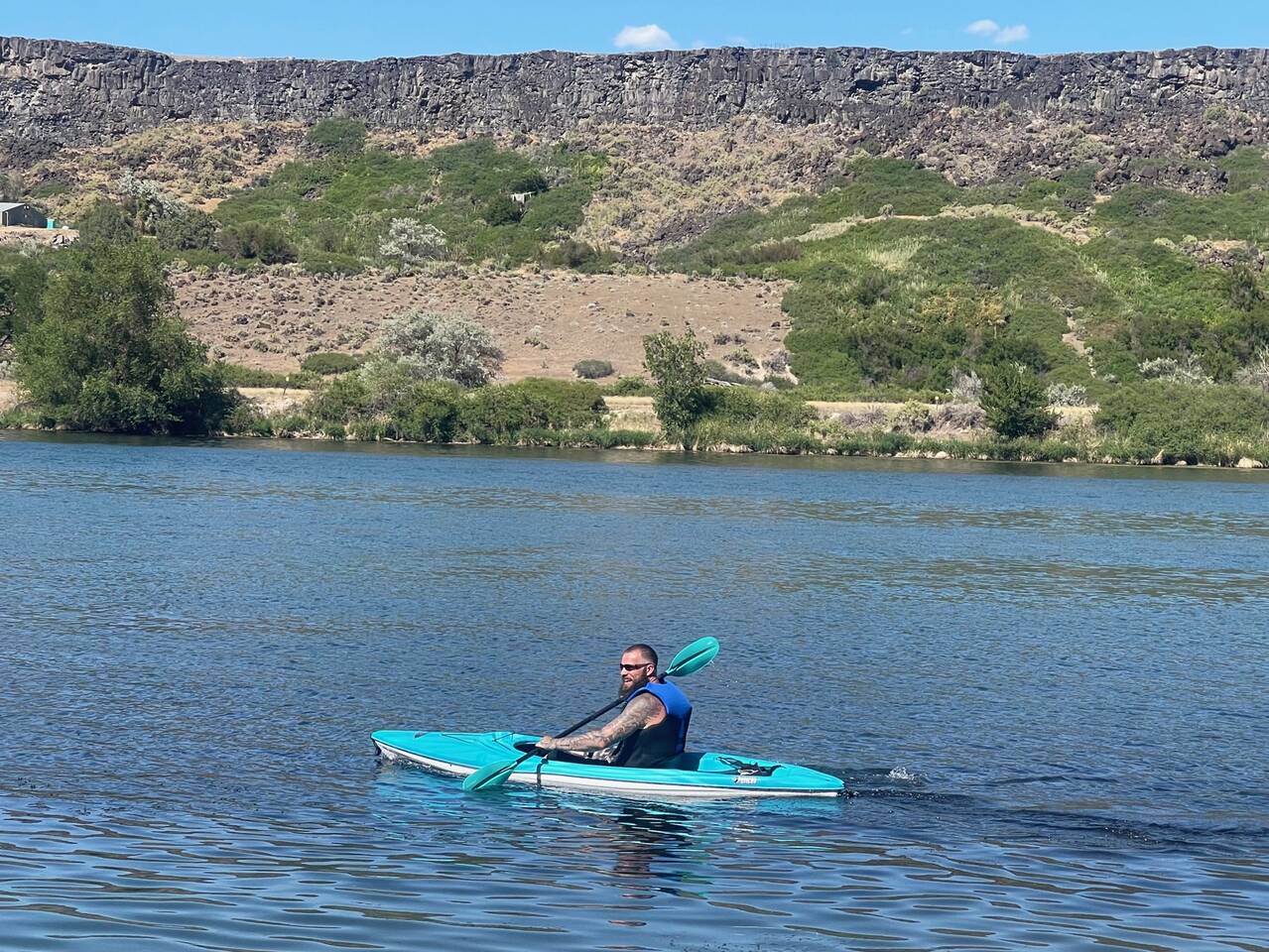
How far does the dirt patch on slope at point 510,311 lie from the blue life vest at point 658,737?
57308 millimetres

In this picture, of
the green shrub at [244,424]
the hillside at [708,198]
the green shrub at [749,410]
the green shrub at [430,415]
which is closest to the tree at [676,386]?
the green shrub at [749,410]

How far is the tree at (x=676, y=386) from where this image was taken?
2500 inches

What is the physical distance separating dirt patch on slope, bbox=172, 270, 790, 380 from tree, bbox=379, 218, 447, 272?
4.41m

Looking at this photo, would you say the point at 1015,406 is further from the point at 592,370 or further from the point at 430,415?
the point at 430,415

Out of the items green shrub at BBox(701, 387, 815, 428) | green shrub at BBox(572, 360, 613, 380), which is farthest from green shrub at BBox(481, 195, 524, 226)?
green shrub at BBox(701, 387, 815, 428)

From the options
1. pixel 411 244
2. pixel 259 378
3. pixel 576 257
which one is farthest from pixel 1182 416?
pixel 411 244

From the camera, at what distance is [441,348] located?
6912 centimetres

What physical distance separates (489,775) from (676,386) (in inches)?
1962

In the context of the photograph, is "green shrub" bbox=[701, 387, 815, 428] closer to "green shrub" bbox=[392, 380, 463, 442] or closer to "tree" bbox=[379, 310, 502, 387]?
"green shrub" bbox=[392, 380, 463, 442]

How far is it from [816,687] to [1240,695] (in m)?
5.09

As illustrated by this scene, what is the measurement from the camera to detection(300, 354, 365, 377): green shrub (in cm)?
7167

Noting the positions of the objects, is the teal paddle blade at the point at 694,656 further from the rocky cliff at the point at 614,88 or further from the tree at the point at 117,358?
the rocky cliff at the point at 614,88

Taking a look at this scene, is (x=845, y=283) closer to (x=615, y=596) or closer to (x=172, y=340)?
(x=172, y=340)

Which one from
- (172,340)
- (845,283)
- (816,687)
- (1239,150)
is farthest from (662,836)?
(1239,150)
